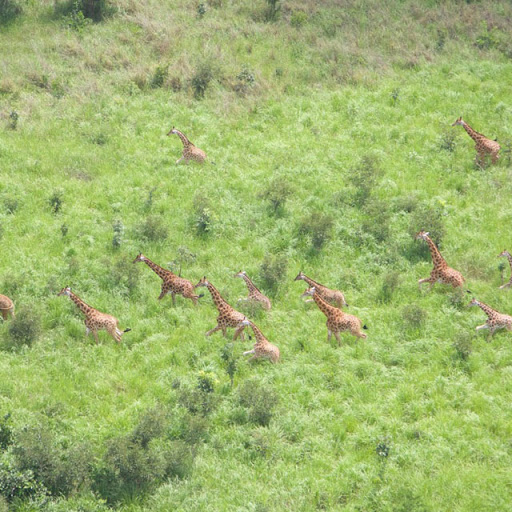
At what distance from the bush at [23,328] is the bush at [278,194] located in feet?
28.1

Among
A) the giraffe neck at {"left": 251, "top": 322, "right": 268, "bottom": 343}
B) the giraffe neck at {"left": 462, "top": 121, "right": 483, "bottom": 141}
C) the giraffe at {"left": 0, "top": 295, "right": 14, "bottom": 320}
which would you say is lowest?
the giraffe at {"left": 0, "top": 295, "right": 14, "bottom": 320}

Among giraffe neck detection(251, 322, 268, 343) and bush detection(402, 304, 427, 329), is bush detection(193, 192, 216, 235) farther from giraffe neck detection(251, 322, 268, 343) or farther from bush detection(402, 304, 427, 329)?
bush detection(402, 304, 427, 329)

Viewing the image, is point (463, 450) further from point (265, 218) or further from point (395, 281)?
point (265, 218)

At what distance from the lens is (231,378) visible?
650 inches

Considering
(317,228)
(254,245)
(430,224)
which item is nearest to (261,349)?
(254,245)

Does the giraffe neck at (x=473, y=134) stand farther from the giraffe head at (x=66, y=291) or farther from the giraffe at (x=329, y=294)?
the giraffe head at (x=66, y=291)

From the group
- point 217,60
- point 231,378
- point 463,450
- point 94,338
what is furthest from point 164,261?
point 217,60

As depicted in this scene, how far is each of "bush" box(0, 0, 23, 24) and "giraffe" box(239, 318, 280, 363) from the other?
75.4 feet

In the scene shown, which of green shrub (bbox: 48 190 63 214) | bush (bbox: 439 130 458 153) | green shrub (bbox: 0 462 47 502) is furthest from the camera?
bush (bbox: 439 130 458 153)

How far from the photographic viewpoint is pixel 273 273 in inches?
776

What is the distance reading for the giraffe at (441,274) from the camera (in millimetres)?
19453

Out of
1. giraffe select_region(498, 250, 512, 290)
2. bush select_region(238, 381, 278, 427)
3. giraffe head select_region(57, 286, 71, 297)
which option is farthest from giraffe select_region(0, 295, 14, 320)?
giraffe select_region(498, 250, 512, 290)

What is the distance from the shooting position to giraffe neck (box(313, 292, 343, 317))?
1783cm

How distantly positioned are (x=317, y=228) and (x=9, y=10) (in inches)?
805
